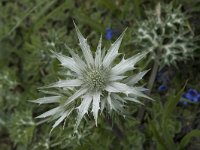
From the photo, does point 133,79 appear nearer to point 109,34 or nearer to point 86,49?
point 86,49

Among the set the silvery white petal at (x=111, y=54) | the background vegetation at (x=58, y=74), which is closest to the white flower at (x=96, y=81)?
the silvery white petal at (x=111, y=54)

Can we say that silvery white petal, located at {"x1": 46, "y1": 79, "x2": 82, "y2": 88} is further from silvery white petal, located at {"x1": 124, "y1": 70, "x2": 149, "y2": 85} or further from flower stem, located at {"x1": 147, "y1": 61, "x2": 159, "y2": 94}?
flower stem, located at {"x1": 147, "y1": 61, "x2": 159, "y2": 94}

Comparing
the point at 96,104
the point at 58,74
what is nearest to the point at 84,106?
the point at 96,104

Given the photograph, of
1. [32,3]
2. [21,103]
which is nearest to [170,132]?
[21,103]

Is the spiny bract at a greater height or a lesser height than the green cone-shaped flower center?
greater

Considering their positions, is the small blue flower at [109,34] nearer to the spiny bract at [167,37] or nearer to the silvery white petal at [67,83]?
the spiny bract at [167,37]

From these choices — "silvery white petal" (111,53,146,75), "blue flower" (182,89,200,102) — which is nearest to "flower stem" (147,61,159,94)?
"blue flower" (182,89,200,102)
